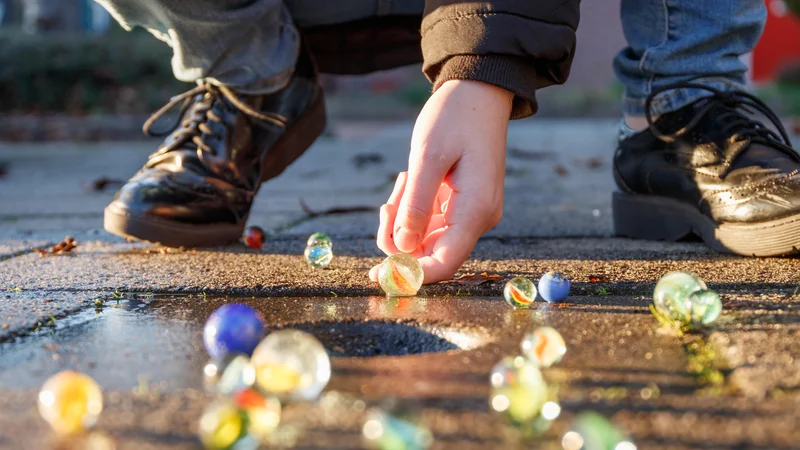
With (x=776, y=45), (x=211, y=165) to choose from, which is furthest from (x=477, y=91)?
(x=776, y=45)

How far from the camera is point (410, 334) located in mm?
1101

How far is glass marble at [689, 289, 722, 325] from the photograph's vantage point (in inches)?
39.4

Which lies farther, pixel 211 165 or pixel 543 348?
pixel 211 165

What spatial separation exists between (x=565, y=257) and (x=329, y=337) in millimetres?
668

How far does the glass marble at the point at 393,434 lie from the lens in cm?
65

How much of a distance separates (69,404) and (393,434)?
30 cm

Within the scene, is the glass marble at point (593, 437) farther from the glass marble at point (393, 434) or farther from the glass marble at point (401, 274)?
the glass marble at point (401, 274)

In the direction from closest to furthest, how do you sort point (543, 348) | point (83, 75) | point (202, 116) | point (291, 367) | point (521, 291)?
1. point (291, 367)
2. point (543, 348)
3. point (521, 291)
4. point (202, 116)
5. point (83, 75)

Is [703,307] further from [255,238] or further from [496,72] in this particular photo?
[255,238]

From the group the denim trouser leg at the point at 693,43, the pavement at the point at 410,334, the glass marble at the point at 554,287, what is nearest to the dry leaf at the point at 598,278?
the pavement at the point at 410,334

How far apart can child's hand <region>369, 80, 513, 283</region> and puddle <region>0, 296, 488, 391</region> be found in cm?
10

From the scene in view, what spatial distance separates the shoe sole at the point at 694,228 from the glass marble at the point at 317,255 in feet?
2.47

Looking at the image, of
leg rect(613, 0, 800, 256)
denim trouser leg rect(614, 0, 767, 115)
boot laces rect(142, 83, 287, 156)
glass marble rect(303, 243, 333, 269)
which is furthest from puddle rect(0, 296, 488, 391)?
denim trouser leg rect(614, 0, 767, 115)

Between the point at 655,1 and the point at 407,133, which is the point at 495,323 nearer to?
the point at 655,1
